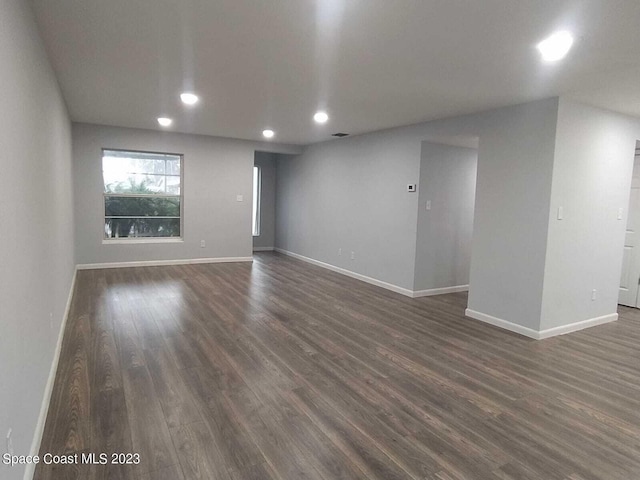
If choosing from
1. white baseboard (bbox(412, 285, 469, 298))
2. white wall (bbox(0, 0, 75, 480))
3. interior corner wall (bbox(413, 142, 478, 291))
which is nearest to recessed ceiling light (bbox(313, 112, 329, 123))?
interior corner wall (bbox(413, 142, 478, 291))

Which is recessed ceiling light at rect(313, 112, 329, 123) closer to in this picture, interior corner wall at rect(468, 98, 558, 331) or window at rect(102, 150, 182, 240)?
interior corner wall at rect(468, 98, 558, 331)

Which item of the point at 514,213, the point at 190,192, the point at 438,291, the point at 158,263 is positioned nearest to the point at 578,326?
the point at 514,213

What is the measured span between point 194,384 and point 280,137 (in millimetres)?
5090

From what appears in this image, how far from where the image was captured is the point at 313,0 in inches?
81.1

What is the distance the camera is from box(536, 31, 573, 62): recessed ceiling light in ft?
7.74

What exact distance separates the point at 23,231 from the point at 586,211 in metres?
4.80

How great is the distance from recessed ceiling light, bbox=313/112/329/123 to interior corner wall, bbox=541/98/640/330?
2.56 metres

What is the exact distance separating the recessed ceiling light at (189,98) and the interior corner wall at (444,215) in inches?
115

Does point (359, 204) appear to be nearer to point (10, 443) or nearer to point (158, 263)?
point (158, 263)

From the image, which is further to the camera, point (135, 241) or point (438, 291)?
point (135, 241)

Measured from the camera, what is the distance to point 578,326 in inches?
167

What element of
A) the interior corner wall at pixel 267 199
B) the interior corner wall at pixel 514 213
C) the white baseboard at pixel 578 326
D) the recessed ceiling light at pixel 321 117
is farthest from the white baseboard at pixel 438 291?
the interior corner wall at pixel 267 199

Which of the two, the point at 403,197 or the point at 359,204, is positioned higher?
the point at 403,197

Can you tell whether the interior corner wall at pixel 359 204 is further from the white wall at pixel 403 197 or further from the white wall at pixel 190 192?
the white wall at pixel 190 192
